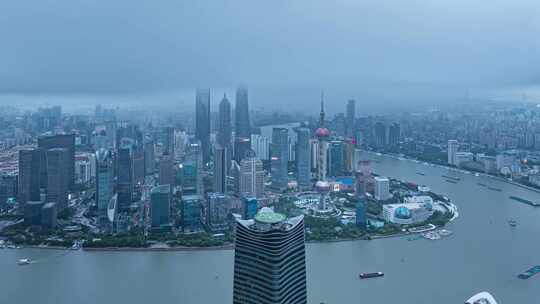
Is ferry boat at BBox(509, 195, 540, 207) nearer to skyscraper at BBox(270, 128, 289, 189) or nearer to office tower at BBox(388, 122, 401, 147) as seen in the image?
skyscraper at BBox(270, 128, 289, 189)

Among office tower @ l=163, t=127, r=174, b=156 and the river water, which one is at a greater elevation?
office tower @ l=163, t=127, r=174, b=156

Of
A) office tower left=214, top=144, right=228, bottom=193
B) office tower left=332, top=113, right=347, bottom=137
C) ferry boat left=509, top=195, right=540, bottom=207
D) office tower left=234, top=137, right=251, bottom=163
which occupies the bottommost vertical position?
ferry boat left=509, top=195, right=540, bottom=207

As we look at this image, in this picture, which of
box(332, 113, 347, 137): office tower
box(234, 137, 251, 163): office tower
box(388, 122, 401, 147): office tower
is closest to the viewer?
box(234, 137, 251, 163): office tower

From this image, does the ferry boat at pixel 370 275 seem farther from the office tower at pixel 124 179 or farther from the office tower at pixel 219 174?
the office tower at pixel 124 179

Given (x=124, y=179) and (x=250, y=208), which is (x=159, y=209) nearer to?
(x=250, y=208)

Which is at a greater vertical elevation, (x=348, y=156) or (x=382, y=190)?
(x=348, y=156)

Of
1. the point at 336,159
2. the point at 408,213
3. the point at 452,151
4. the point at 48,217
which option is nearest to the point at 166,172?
the point at 48,217

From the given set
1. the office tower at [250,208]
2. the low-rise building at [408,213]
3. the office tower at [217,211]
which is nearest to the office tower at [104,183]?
the office tower at [217,211]

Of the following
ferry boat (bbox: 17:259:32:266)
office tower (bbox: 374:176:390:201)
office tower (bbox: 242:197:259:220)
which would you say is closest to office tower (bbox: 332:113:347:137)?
office tower (bbox: 374:176:390:201)
